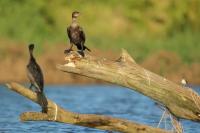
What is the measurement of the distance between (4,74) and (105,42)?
22.1 feet

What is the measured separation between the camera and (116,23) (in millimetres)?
55406

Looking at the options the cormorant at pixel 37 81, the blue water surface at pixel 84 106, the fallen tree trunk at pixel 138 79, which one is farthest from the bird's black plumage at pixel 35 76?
the blue water surface at pixel 84 106

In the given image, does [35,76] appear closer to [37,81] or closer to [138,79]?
[37,81]

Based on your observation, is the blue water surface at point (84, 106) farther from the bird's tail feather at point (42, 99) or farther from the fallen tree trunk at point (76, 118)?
the bird's tail feather at point (42, 99)

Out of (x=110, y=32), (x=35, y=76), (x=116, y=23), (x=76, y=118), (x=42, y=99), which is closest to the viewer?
(x=42, y=99)

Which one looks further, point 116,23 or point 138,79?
point 116,23

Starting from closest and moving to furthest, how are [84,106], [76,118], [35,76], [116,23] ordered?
1. [76,118]
2. [35,76]
3. [84,106]
4. [116,23]

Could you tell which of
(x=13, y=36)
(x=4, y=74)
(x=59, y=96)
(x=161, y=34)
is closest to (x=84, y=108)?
(x=59, y=96)

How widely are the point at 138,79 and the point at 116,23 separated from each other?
35.8 metres

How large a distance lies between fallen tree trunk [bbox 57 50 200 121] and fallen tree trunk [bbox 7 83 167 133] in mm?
702

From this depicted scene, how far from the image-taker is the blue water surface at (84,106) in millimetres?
27288

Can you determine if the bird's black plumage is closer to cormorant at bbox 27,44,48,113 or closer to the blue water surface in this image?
cormorant at bbox 27,44,48,113

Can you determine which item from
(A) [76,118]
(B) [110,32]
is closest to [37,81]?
(A) [76,118]

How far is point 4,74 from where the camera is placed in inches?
1731
